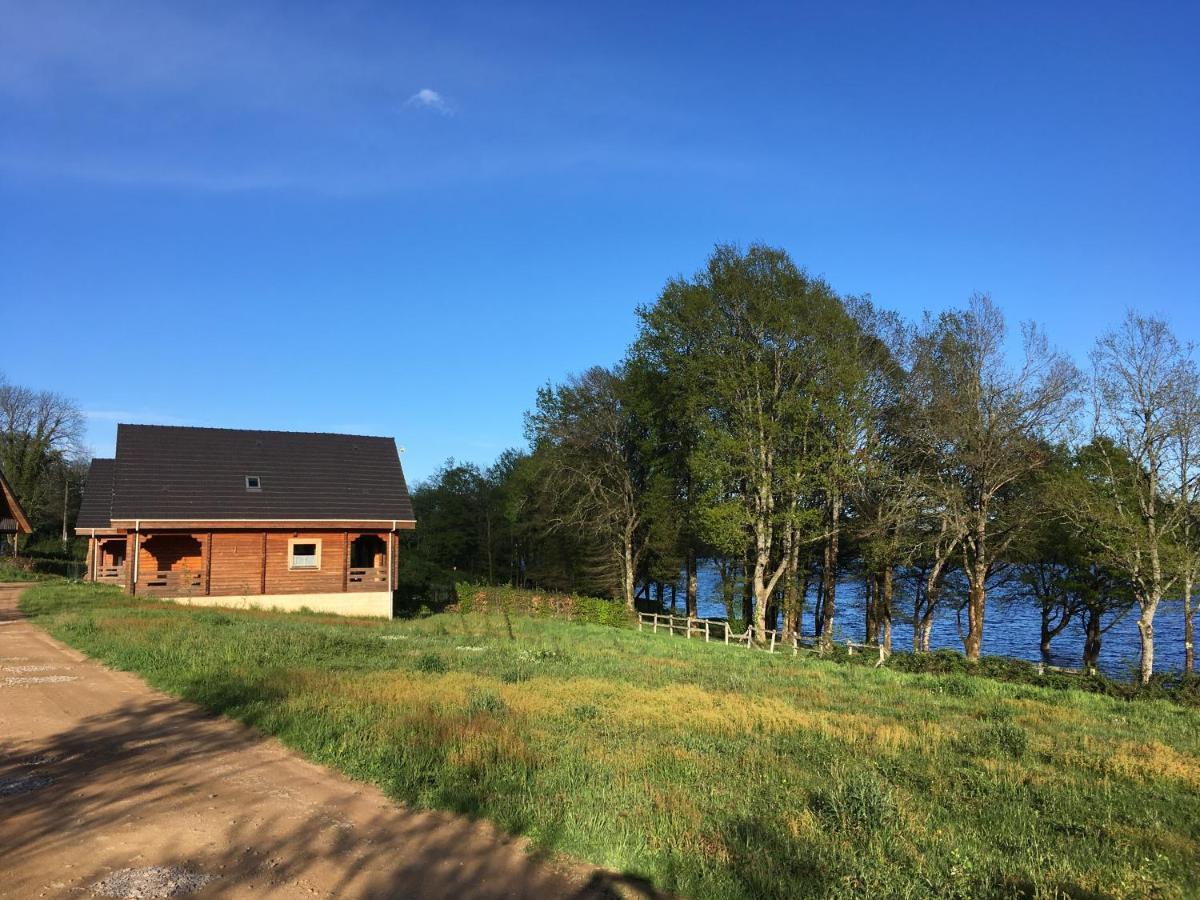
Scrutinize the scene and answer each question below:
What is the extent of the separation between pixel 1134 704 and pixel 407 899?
1981 centimetres

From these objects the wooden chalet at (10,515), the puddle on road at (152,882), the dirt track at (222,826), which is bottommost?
the dirt track at (222,826)

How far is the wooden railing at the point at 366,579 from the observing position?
33.0 metres

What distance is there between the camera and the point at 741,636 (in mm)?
31453

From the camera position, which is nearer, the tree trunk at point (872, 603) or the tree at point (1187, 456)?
the tree at point (1187, 456)

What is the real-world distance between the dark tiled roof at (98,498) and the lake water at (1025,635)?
2999 cm

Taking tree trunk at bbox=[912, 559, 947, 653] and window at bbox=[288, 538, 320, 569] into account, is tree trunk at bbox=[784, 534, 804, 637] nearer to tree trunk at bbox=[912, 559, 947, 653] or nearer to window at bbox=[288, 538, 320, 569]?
tree trunk at bbox=[912, 559, 947, 653]

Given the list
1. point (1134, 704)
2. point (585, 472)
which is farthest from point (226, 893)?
point (585, 472)

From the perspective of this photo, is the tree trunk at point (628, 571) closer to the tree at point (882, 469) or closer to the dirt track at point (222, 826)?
the tree at point (882, 469)

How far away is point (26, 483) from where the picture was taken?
62.1 metres

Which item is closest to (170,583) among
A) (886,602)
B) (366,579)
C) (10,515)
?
(10,515)

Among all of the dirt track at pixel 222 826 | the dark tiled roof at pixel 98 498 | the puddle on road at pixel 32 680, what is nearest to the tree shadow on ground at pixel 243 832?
the dirt track at pixel 222 826

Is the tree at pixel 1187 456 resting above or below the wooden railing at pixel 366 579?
above

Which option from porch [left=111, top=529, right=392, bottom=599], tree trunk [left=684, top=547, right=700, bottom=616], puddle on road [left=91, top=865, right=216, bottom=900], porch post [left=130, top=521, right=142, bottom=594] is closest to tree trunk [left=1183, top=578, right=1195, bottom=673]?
tree trunk [left=684, top=547, right=700, bottom=616]

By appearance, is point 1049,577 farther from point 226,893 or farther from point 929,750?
point 226,893
